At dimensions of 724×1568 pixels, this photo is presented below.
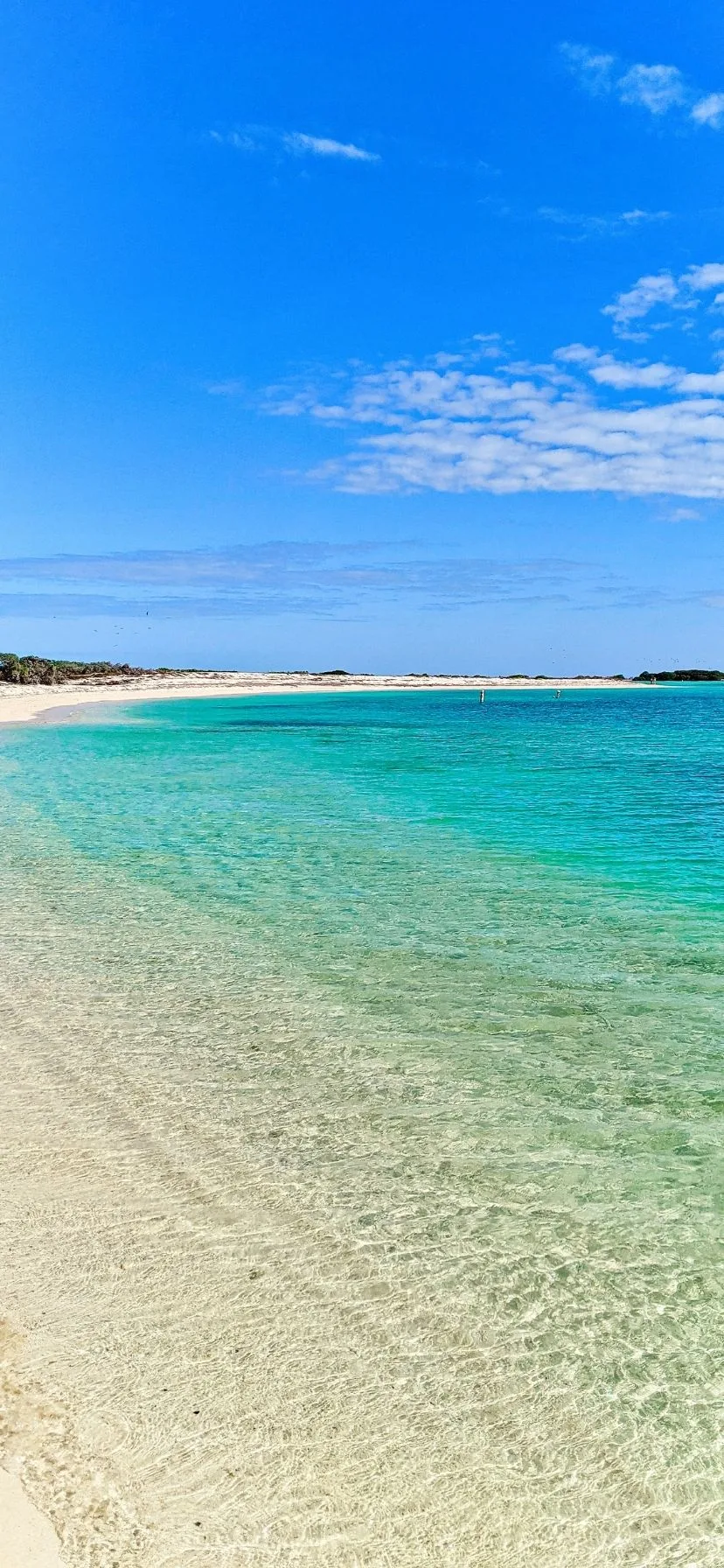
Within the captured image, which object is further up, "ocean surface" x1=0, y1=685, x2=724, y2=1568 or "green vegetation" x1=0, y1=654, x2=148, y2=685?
"green vegetation" x1=0, y1=654, x2=148, y2=685

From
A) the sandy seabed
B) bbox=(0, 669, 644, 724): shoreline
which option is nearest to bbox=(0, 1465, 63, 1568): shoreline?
the sandy seabed

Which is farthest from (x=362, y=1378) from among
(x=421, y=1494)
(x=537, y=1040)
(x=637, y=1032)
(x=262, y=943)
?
(x=262, y=943)

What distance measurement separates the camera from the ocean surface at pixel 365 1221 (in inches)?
118

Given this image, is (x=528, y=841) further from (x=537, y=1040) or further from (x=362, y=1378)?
(x=362, y=1378)

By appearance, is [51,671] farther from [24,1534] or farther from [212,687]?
[24,1534]

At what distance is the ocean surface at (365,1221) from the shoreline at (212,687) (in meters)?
42.5

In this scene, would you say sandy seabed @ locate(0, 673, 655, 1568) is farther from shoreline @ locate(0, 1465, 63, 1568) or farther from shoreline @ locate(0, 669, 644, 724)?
shoreline @ locate(0, 669, 644, 724)

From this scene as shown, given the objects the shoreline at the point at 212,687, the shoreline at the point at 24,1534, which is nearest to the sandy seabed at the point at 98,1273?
the shoreline at the point at 24,1534

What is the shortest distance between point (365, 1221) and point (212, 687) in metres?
106

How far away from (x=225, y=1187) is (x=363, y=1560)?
7.06ft

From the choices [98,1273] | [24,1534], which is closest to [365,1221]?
[98,1273]

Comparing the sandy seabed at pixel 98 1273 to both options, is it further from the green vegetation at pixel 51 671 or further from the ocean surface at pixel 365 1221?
the green vegetation at pixel 51 671

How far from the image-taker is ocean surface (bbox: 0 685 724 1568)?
3006 millimetres

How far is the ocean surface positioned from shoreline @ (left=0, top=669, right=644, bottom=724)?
42493mm
